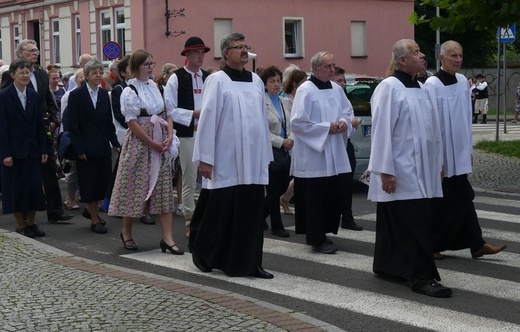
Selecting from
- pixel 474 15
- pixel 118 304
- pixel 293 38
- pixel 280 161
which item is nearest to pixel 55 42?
pixel 293 38

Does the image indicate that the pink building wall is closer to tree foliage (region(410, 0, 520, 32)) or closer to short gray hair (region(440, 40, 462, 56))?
tree foliage (region(410, 0, 520, 32))

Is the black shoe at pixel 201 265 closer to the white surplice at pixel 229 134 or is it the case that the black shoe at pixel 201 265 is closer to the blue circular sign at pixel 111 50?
the white surplice at pixel 229 134

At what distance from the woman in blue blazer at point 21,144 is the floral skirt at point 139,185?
4.92 ft

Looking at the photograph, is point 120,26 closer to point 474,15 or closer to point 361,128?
point 474,15

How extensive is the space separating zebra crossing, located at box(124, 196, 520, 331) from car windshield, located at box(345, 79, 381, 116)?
4341 mm

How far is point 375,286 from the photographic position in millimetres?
8570

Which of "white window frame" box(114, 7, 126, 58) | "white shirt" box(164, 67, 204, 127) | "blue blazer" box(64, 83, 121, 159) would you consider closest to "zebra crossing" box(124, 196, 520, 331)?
"white shirt" box(164, 67, 204, 127)

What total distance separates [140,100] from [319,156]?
6.00ft

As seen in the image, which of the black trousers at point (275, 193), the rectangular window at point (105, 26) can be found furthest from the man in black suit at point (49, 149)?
the rectangular window at point (105, 26)

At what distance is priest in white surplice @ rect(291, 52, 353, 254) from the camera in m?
10.3

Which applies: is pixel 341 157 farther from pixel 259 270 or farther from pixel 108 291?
pixel 108 291

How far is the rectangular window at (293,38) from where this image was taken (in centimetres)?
3816

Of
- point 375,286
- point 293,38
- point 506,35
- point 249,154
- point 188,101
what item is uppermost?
point 293,38

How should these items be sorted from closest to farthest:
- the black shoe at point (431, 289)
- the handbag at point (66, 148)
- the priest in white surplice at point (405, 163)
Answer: the black shoe at point (431, 289) < the priest in white surplice at point (405, 163) < the handbag at point (66, 148)
